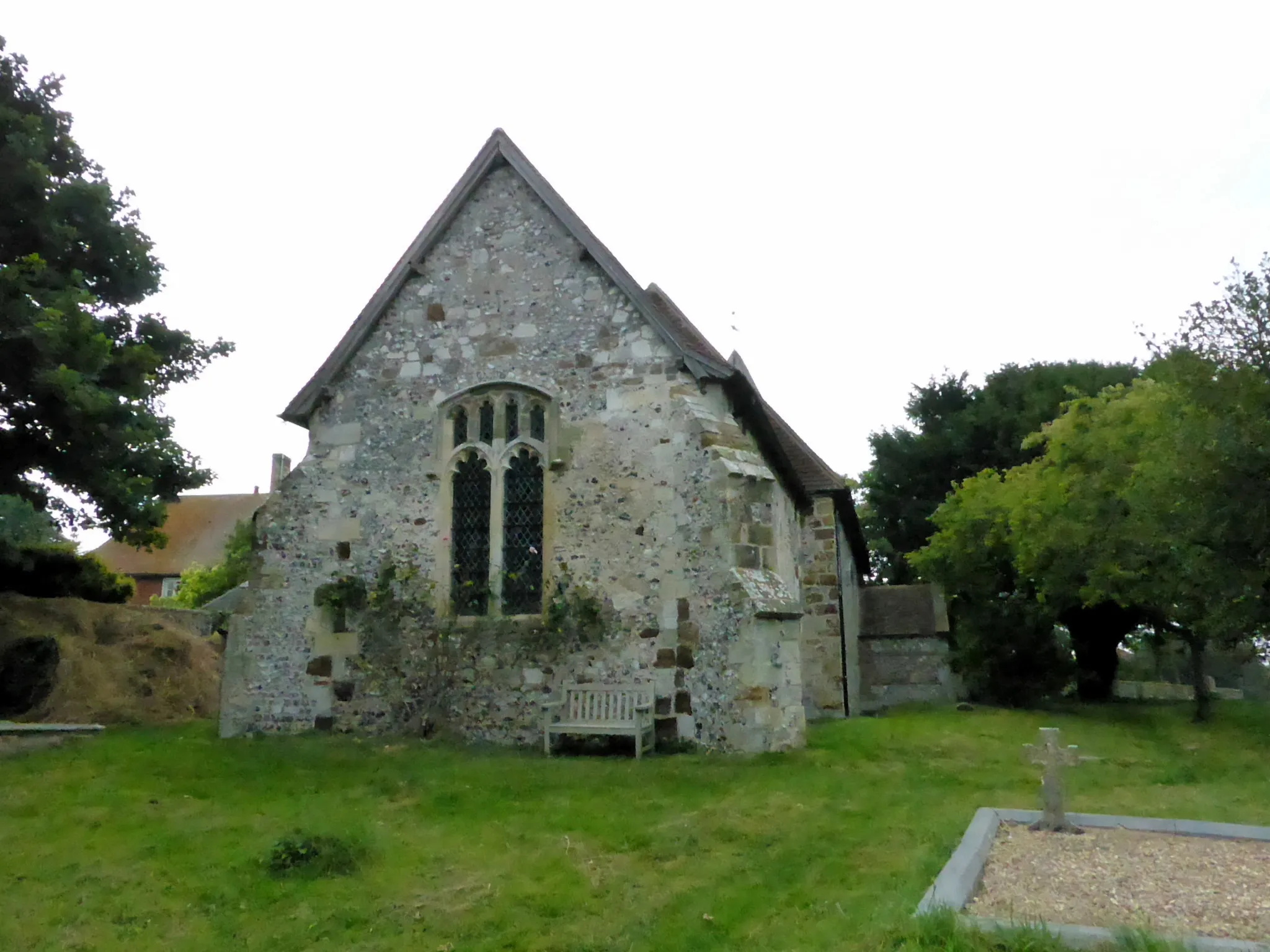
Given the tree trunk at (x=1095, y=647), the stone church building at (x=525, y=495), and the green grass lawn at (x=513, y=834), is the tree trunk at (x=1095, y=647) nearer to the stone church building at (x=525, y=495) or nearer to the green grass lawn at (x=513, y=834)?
the green grass lawn at (x=513, y=834)

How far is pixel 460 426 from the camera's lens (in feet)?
43.8

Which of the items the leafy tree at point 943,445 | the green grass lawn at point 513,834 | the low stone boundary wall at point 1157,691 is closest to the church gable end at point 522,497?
the green grass lawn at point 513,834

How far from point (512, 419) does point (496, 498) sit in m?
1.25

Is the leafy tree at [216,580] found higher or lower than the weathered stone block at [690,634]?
higher

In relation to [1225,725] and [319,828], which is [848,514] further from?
[319,828]

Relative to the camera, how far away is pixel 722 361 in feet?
41.7

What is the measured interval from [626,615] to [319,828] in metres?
4.97

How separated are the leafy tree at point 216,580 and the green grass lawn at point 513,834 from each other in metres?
23.7

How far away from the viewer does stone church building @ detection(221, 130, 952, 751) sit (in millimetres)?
11531

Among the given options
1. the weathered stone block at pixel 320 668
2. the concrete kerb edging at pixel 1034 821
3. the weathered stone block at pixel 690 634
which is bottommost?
the concrete kerb edging at pixel 1034 821

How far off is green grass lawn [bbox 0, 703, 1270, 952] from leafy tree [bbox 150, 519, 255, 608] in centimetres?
2373

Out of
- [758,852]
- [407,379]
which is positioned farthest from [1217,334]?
[407,379]

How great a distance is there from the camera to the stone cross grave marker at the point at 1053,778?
23.9 feet

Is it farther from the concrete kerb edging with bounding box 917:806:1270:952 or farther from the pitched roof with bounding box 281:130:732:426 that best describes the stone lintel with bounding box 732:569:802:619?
the concrete kerb edging with bounding box 917:806:1270:952
